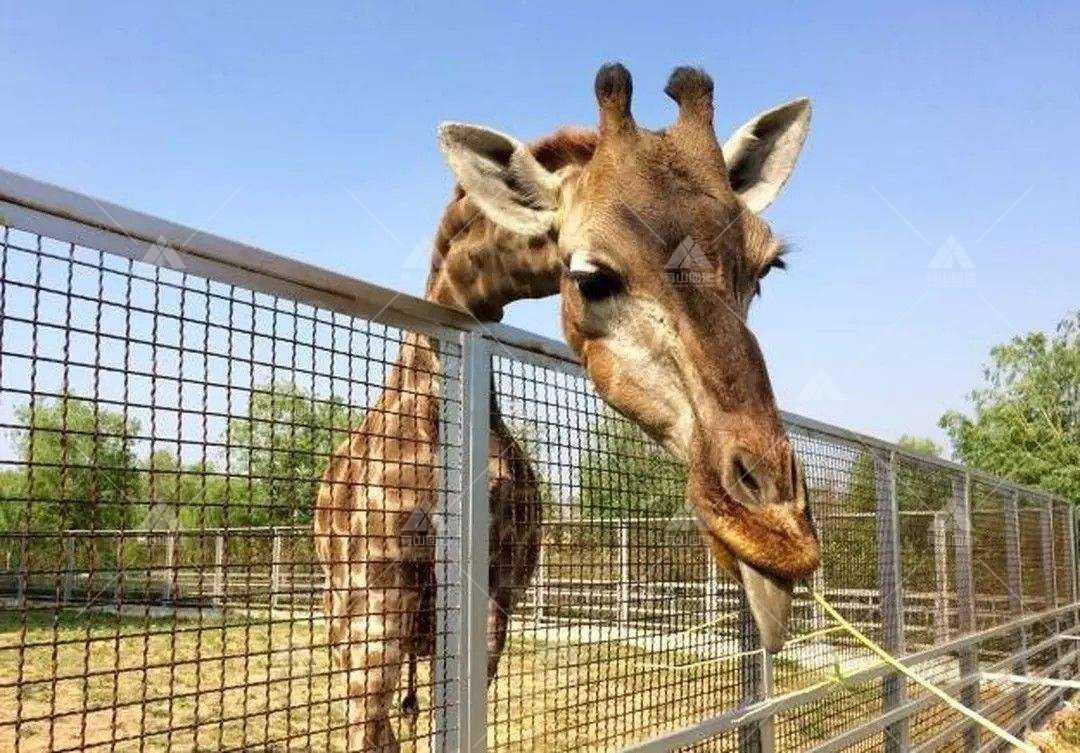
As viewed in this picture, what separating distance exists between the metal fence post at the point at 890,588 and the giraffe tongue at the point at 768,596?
13.1ft

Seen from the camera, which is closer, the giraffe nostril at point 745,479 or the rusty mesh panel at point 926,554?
the giraffe nostril at point 745,479

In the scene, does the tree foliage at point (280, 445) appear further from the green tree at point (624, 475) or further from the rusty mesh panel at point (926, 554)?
the rusty mesh panel at point (926, 554)

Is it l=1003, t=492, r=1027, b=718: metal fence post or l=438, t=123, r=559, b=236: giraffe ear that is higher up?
l=438, t=123, r=559, b=236: giraffe ear

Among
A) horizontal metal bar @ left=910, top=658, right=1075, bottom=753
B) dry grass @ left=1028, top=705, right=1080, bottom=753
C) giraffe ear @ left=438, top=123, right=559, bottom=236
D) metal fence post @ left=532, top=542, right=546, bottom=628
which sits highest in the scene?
giraffe ear @ left=438, top=123, right=559, bottom=236

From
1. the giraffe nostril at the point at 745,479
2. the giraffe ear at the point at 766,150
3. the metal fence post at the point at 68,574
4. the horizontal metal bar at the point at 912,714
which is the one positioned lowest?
the horizontal metal bar at the point at 912,714

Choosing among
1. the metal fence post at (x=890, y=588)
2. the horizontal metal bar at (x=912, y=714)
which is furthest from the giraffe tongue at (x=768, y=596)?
the metal fence post at (x=890, y=588)

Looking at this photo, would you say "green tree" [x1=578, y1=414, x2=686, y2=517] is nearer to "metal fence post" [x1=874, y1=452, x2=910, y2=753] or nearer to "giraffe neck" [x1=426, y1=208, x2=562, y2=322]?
"giraffe neck" [x1=426, y1=208, x2=562, y2=322]

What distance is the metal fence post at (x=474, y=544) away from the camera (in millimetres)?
2623

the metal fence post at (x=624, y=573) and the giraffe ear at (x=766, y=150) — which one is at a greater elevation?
the giraffe ear at (x=766, y=150)

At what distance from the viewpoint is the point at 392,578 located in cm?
302

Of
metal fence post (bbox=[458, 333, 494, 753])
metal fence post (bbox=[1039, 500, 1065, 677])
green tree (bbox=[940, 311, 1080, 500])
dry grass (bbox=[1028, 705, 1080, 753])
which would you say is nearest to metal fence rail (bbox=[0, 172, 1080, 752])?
metal fence post (bbox=[458, 333, 494, 753])

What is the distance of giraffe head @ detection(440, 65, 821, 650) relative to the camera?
7.77ft

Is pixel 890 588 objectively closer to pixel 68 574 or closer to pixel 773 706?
pixel 773 706

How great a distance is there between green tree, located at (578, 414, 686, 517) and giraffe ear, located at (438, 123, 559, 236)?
76 cm
